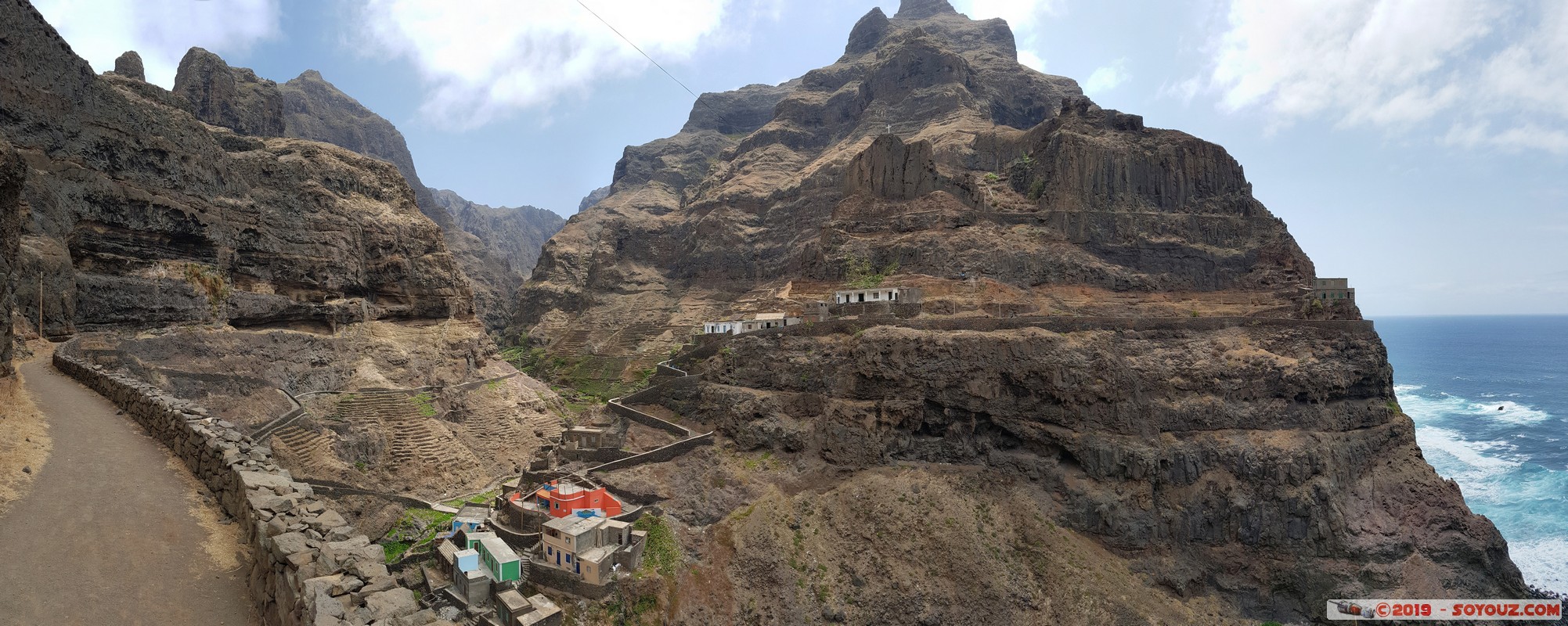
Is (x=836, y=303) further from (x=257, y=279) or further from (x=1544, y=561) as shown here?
(x=1544, y=561)

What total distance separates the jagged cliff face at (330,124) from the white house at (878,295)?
39.0 meters

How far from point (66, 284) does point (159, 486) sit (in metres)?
27.1

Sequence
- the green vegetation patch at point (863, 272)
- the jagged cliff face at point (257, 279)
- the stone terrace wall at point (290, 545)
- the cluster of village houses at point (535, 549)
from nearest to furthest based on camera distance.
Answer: the stone terrace wall at point (290, 545) → the cluster of village houses at point (535, 549) → the jagged cliff face at point (257, 279) → the green vegetation patch at point (863, 272)

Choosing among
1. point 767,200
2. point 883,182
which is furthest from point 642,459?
point 767,200

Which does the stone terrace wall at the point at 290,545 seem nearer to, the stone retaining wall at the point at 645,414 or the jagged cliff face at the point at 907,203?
the stone retaining wall at the point at 645,414

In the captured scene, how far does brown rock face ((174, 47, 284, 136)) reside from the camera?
Answer: 208ft

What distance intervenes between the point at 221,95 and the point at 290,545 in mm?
77307

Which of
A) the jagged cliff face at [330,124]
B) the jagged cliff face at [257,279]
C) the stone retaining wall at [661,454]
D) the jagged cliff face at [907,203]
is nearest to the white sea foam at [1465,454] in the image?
the jagged cliff face at [907,203]

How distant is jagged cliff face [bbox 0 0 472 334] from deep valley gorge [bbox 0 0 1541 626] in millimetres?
161

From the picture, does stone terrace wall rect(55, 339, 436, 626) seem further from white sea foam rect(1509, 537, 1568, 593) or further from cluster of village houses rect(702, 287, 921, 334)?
white sea foam rect(1509, 537, 1568, 593)

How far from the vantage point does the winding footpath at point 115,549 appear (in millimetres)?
6754

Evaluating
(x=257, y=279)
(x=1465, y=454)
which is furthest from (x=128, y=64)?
(x=1465, y=454)

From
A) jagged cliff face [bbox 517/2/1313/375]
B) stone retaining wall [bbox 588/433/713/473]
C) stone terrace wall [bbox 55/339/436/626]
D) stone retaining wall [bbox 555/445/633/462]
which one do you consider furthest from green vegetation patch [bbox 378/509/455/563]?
jagged cliff face [bbox 517/2/1313/375]

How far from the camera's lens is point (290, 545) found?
713 centimetres
